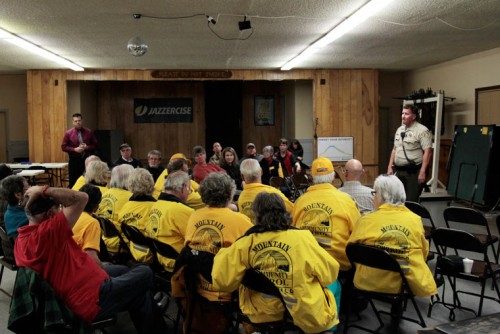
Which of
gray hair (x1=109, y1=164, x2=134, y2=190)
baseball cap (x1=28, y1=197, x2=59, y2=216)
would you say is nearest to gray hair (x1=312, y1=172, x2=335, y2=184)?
gray hair (x1=109, y1=164, x2=134, y2=190)

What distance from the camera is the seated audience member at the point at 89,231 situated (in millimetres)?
3283

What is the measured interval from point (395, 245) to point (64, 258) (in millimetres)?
2032

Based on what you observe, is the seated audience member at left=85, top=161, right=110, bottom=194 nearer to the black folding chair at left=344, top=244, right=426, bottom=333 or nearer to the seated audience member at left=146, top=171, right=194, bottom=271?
the seated audience member at left=146, top=171, right=194, bottom=271

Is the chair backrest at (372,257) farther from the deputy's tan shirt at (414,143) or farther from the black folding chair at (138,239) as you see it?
the deputy's tan shirt at (414,143)

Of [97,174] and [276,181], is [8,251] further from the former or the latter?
[276,181]

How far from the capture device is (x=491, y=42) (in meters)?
8.84

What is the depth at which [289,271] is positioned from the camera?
99.0 inches

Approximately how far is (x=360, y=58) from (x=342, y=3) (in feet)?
15.6

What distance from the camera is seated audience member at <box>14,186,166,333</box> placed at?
2668 millimetres

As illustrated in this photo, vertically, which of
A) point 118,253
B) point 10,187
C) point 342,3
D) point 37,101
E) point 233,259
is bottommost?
point 118,253

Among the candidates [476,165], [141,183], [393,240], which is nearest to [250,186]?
[141,183]

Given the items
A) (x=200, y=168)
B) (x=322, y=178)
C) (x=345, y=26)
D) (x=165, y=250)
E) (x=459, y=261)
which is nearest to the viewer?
(x=165, y=250)

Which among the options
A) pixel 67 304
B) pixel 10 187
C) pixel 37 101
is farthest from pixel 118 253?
pixel 37 101

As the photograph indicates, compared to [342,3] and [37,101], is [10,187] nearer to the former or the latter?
[342,3]
